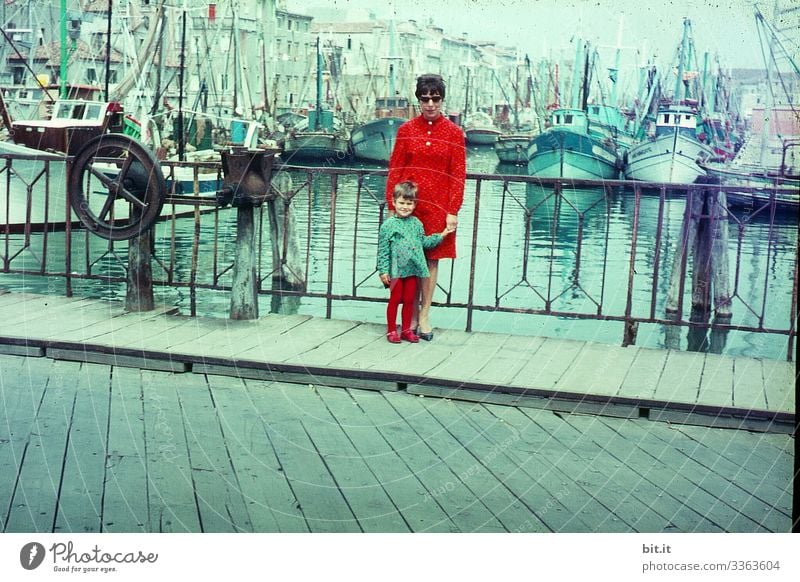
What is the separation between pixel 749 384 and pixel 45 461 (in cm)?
248

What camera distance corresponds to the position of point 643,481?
2.78 metres

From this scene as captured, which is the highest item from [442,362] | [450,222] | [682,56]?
[682,56]

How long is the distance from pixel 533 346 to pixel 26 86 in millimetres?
2753

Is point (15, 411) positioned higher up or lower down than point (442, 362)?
lower down

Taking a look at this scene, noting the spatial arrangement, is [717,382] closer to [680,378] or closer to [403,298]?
[680,378]

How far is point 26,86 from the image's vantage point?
488 centimetres

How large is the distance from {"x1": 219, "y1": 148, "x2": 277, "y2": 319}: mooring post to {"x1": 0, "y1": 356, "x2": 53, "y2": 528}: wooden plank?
912mm

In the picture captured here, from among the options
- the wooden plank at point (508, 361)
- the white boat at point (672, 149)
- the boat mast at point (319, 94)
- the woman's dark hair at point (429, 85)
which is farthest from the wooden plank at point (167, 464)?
the white boat at point (672, 149)

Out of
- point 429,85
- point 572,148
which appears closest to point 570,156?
point 572,148

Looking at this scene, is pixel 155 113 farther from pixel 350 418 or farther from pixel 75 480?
pixel 75 480

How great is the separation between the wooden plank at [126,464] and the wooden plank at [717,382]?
74.3 inches

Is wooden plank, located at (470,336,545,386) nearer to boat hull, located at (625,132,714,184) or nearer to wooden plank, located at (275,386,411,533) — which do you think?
wooden plank, located at (275,386,411,533)
